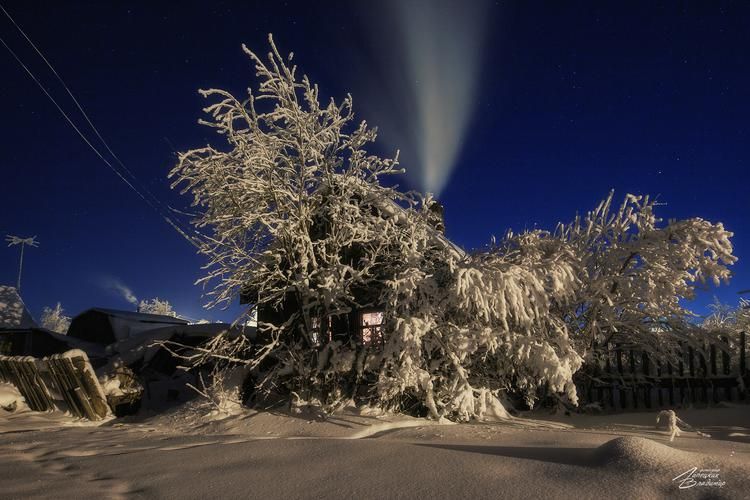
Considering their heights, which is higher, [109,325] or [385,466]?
[109,325]

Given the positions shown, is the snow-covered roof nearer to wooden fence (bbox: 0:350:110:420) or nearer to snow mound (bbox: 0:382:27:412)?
snow mound (bbox: 0:382:27:412)

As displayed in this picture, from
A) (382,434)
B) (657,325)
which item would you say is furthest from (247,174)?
(657,325)

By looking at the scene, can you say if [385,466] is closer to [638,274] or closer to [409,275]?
[409,275]

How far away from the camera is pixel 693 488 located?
2969mm

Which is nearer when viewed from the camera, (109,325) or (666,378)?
(666,378)

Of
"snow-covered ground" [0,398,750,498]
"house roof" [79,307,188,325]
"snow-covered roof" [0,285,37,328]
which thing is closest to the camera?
"snow-covered ground" [0,398,750,498]

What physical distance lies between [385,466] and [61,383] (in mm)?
9587

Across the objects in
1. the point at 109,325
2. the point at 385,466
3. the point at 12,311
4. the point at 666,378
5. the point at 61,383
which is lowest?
the point at 61,383

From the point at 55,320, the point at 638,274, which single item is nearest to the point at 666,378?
the point at 638,274

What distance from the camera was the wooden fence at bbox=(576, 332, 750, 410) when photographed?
9.78 metres

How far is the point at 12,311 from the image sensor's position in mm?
31656

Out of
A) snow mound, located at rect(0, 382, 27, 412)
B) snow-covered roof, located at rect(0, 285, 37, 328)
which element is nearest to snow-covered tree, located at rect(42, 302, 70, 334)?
snow-covered roof, located at rect(0, 285, 37, 328)

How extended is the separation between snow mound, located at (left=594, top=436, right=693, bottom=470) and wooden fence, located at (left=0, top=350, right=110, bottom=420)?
984cm

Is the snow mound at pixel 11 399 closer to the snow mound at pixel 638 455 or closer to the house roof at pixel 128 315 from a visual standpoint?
the snow mound at pixel 638 455
